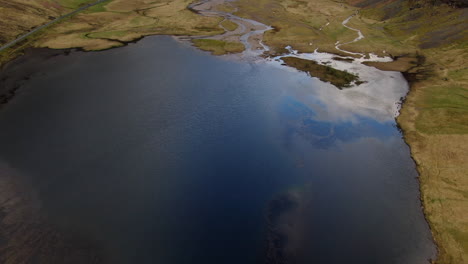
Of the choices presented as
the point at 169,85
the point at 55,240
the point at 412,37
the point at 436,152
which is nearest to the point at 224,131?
the point at 169,85

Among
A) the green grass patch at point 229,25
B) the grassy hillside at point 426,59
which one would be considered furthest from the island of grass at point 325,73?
the green grass patch at point 229,25

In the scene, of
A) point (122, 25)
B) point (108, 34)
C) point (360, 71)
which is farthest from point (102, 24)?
point (360, 71)

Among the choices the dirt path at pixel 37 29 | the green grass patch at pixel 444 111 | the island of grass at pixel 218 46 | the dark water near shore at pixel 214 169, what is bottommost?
the dark water near shore at pixel 214 169

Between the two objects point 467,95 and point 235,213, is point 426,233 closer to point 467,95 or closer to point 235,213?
point 235,213

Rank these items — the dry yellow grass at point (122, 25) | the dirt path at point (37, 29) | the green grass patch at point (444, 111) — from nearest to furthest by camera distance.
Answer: the green grass patch at point (444, 111)
the dirt path at point (37, 29)
the dry yellow grass at point (122, 25)

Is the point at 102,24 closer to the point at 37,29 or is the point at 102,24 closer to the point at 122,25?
the point at 122,25

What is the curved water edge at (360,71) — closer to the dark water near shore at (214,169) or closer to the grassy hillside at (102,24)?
the dark water near shore at (214,169)
